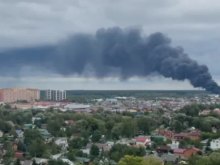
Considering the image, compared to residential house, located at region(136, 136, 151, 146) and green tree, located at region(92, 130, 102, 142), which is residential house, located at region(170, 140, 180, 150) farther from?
green tree, located at region(92, 130, 102, 142)

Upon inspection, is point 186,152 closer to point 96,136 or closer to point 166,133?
point 96,136

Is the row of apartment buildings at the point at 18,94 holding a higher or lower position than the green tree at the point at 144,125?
higher

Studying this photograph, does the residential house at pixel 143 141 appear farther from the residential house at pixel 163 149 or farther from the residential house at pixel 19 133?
the residential house at pixel 19 133

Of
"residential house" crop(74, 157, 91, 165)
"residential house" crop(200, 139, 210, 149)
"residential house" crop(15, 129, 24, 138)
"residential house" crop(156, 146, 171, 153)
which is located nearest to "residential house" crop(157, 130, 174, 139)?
"residential house" crop(200, 139, 210, 149)

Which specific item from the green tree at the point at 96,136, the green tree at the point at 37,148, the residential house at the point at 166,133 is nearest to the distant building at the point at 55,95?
the residential house at the point at 166,133

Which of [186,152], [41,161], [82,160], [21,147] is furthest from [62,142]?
[186,152]

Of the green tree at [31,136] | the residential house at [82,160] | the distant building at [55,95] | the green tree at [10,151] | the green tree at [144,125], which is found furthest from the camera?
the distant building at [55,95]

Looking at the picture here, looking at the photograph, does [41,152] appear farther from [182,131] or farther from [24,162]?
[182,131]

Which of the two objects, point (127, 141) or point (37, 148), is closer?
point (37, 148)

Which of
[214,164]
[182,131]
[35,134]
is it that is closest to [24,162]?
[35,134]
